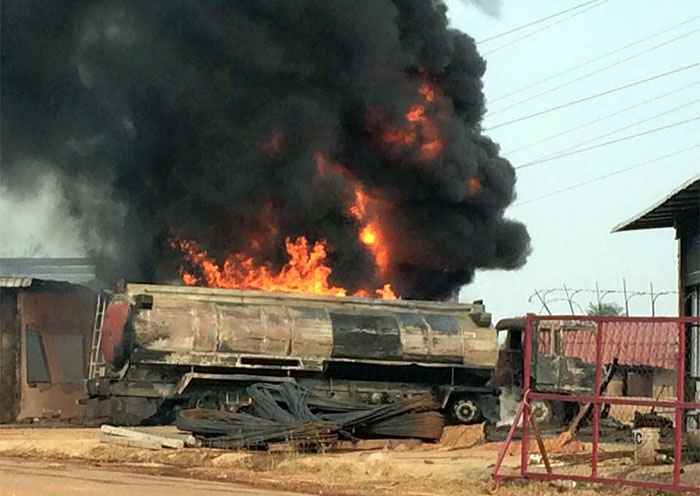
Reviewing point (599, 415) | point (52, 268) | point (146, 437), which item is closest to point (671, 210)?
point (599, 415)

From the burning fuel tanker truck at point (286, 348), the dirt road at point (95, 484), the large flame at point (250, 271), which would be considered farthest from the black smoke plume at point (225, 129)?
the dirt road at point (95, 484)

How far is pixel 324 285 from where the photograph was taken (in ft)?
105

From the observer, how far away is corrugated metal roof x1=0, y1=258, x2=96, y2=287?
41.9 meters

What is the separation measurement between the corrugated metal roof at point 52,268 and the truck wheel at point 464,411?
15858 millimetres

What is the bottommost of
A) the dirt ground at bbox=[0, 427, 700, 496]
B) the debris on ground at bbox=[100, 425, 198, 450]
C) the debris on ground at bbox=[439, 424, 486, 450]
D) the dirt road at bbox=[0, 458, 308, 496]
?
the dirt road at bbox=[0, 458, 308, 496]

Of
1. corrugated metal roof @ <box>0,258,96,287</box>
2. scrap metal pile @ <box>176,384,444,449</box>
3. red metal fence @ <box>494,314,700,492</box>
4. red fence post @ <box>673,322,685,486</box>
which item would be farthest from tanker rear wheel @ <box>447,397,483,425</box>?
corrugated metal roof @ <box>0,258,96,287</box>

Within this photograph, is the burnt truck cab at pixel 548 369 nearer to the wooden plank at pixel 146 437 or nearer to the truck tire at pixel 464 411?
the truck tire at pixel 464 411

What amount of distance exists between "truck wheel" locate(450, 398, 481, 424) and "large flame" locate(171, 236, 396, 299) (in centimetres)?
739

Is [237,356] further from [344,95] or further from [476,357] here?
[344,95]

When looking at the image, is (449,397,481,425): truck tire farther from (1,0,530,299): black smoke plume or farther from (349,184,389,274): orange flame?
(349,184,389,274): orange flame

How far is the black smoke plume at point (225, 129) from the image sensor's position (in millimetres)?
32594

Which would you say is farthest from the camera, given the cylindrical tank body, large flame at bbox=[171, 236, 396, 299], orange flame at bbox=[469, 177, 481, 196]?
orange flame at bbox=[469, 177, 481, 196]

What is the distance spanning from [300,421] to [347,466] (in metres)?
2.90

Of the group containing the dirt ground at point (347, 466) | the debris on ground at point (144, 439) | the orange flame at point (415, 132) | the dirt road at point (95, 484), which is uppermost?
the orange flame at point (415, 132)
